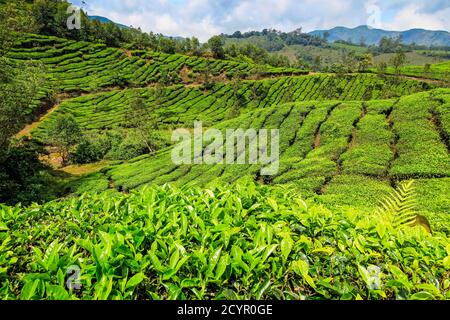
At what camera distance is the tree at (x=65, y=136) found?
41356mm

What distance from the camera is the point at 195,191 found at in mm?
3775

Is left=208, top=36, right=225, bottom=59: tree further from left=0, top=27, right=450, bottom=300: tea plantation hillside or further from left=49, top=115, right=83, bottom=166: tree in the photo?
left=49, top=115, right=83, bottom=166: tree

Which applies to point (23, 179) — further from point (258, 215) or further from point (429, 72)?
point (429, 72)

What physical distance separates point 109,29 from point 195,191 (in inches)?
4186

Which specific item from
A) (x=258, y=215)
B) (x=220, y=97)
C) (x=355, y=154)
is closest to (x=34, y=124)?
(x=220, y=97)

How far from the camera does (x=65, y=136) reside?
41344 mm

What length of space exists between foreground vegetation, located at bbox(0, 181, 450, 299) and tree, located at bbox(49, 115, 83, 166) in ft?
141

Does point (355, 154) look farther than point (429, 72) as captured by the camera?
No

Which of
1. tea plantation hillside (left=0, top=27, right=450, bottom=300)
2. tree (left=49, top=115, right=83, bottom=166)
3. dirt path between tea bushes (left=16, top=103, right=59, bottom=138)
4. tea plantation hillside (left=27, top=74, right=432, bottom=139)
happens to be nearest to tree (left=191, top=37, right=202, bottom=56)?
tea plantation hillside (left=27, top=74, right=432, bottom=139)

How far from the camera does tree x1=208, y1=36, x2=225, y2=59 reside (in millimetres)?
96875

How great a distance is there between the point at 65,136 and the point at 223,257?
4517 cm

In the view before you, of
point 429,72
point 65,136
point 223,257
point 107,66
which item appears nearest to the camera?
point 223,257

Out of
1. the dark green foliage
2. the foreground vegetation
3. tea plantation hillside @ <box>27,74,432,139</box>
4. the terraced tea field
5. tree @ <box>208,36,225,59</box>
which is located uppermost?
tree @ <box>208,36,225,59</box>

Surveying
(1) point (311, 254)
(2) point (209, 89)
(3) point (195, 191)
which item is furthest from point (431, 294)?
(2) point (209, 89)
